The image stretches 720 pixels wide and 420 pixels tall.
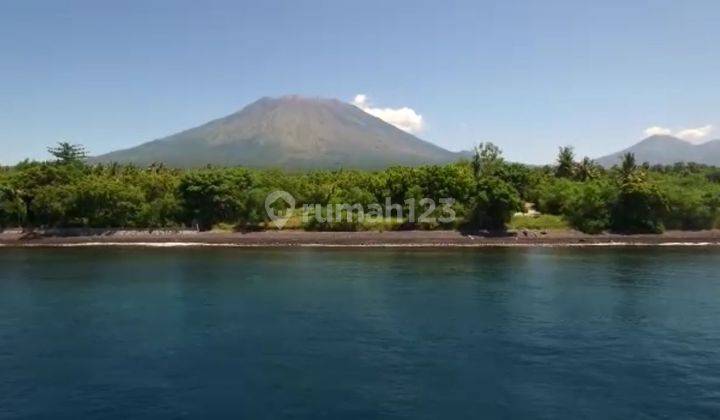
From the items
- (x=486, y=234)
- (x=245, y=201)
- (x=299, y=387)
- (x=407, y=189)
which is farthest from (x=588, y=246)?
(x=299, y=387)

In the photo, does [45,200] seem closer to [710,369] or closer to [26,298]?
[26,298]

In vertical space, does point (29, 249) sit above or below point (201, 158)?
below

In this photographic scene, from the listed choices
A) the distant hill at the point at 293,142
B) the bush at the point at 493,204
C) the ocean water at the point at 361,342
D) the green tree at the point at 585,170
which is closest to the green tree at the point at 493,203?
the bush at the point at 493,204

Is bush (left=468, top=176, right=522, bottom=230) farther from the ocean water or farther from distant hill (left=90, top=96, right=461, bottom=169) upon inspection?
distant hill (left=90, top=96, right=461, bottom=169)

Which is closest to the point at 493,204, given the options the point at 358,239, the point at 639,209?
the point at 358,239

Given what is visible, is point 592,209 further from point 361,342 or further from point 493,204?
point 361,342

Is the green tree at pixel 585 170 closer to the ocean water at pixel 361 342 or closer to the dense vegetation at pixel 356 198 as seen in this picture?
the dense vegetation at pixel 356 198
